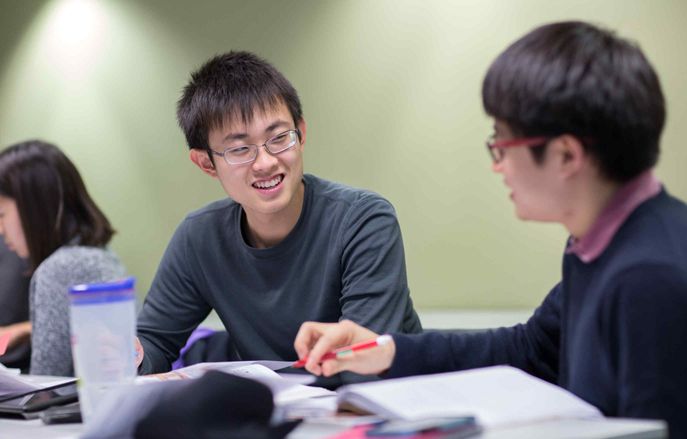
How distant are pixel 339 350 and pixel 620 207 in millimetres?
488

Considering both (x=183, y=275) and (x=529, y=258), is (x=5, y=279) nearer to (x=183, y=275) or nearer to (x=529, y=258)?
(x=183, y=275)

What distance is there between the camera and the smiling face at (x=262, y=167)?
2.01 metres

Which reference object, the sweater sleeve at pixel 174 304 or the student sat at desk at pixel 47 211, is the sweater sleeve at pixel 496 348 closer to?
the sweater sleeve at pixel 174 304

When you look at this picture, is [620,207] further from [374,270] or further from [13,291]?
[13,291]

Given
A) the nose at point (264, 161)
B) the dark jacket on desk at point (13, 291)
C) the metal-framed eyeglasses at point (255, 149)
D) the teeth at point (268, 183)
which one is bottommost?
the dark jacket on desk at point (13, 291)

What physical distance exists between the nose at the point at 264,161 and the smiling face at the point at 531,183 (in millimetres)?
851

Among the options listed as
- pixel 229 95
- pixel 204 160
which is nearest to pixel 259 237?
pixel 204 160

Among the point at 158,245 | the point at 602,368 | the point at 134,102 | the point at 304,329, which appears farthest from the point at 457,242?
the point at 602,368

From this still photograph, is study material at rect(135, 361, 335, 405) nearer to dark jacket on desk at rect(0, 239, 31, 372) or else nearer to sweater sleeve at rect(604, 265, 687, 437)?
sweater sleeve at rect(604, 265, 687, 437)

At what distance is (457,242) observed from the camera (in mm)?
3279

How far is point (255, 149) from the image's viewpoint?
79.2 inches

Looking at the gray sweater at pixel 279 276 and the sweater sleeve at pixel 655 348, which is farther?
the gray sweater at pixel 279 276

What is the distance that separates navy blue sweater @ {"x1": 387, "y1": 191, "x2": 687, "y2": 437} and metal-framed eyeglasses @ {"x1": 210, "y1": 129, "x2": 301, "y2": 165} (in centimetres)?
88

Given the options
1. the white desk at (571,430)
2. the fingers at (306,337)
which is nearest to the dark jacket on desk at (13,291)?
the fingers at (306,337)
